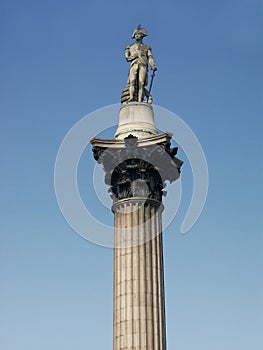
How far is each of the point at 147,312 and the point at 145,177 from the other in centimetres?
843

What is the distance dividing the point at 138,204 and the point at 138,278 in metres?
4.75

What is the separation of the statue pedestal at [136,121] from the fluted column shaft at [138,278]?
4.69 metres

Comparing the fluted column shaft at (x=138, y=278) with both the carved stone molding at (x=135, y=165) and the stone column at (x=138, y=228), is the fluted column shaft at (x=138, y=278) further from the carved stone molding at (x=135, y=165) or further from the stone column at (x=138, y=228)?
the carved stone molding at (x=135, y=165)

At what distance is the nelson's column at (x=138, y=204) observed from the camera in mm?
38781

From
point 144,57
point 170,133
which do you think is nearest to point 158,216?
point 170,133

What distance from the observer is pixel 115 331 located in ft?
129

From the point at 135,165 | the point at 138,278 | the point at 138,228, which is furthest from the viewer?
the point at 135,165

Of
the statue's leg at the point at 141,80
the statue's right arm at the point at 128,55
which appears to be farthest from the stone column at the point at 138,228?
the statue's right arm at the point at 128,55

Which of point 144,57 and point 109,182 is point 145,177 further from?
point 144,57

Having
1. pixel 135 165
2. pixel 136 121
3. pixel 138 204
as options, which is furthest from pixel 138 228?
pixel 136 121

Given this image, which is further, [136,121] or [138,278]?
[136,121]

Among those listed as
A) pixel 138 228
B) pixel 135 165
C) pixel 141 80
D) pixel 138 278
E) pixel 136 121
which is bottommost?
pixel 138 278

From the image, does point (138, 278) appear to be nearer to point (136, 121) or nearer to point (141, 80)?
point (136, 121)

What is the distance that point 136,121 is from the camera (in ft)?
145
